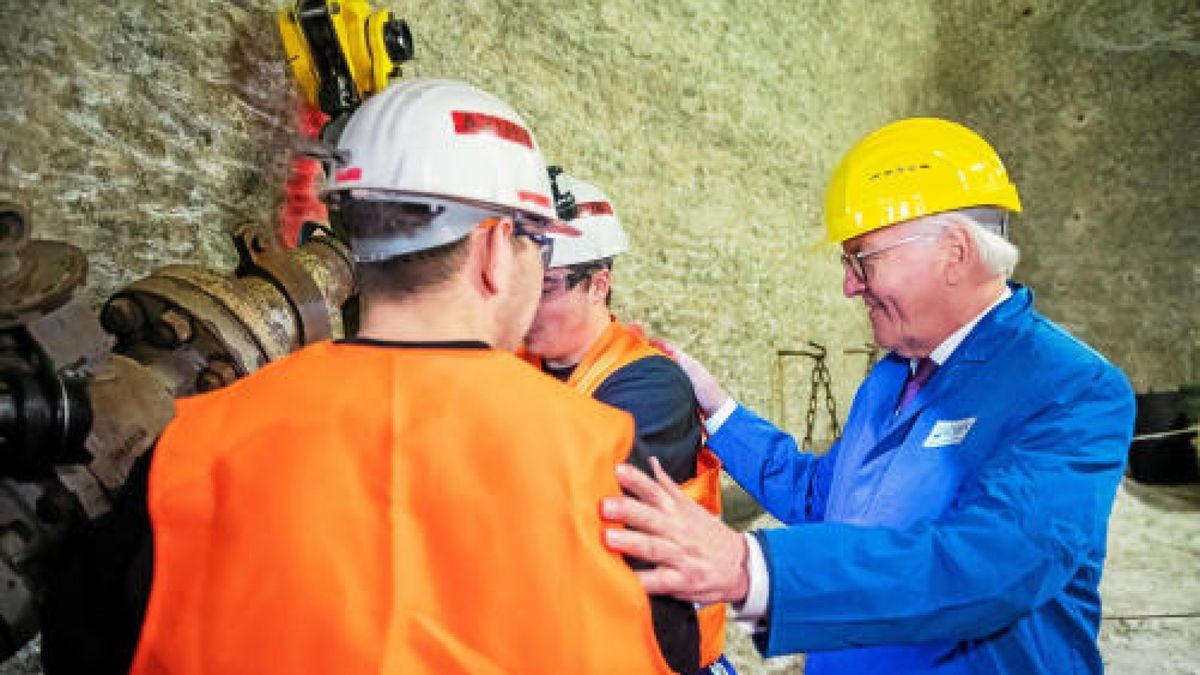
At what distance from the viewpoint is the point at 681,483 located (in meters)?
1.72

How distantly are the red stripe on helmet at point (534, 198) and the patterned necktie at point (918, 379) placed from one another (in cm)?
109

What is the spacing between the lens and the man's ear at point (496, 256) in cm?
100

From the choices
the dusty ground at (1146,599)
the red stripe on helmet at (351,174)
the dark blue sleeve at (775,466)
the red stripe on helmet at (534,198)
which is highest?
the red stripe on helmet at (351,174)

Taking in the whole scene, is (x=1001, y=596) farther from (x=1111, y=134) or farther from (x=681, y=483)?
(x=1111, y=134)

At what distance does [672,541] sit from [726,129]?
5.63m

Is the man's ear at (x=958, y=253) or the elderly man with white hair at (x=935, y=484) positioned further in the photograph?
the man's ear at (x=958, y=253)

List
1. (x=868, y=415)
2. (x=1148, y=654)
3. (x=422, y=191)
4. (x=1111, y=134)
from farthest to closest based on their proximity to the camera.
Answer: (x=1111, y=134)
(x=1148, y=654)
(x=868, y=415)
(x=422, y=191)

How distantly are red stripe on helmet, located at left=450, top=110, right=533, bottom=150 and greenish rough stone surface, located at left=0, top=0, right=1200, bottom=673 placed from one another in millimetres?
1292

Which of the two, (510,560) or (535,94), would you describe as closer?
(510,560)

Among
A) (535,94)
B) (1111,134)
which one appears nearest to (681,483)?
(535,94)

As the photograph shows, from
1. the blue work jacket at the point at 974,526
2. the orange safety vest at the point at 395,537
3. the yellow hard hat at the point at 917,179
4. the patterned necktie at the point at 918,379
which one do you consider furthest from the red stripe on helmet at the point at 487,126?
the patterned necktie at the point at 918,379

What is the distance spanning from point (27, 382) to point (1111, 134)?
11.0 metres

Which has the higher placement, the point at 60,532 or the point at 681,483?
the point at 60,532

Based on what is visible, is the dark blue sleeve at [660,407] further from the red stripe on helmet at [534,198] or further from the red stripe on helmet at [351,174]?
the red stripe on helmet at [351,174]
